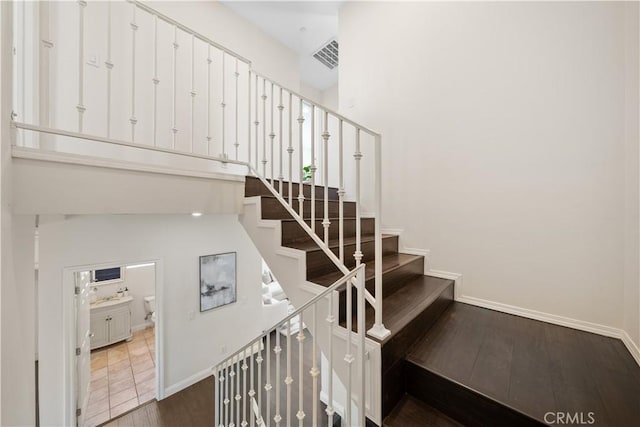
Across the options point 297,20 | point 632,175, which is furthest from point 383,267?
point 297,20

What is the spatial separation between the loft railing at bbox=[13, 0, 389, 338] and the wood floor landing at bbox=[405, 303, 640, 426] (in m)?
0.49

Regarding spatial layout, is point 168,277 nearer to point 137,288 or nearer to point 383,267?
point 383,267

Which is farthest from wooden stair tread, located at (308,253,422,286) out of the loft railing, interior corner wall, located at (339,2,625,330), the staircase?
interior corner wall, located at (339,2,625,330)

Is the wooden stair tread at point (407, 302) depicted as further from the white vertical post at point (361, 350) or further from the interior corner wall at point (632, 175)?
the interior corner wall at point (632, 175)

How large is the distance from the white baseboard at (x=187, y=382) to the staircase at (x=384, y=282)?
3003 millimetres

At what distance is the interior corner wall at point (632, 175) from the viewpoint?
4.70ft

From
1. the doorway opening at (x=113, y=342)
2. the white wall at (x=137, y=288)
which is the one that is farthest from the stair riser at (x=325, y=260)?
the white wall at (x=137, y=288)

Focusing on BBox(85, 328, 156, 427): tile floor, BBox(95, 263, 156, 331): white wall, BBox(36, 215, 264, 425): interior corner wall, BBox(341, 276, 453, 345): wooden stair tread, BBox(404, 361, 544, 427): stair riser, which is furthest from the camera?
BBox(95, 263, 156, 331): white wall

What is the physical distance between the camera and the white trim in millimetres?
1367

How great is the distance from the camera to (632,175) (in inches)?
58.8

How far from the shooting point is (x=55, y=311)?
254 cm

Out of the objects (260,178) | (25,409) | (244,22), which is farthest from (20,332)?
(244,22)

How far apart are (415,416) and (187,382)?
3.63m

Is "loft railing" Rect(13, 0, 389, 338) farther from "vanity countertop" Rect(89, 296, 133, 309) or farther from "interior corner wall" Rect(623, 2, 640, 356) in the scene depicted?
"vanity countertop" Rect(89, 296, 133, 309)
